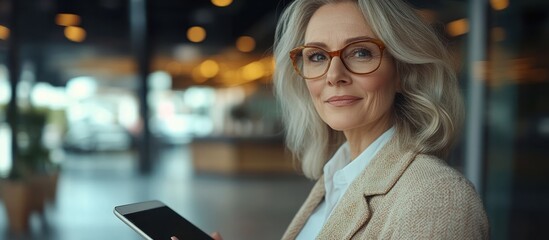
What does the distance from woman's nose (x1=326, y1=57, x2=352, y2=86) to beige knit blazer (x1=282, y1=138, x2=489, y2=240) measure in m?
0.16

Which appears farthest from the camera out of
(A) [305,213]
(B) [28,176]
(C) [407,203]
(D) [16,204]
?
(B) [28,176]

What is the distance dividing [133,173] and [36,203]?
411cm

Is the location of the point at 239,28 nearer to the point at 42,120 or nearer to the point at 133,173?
the point at 133,173

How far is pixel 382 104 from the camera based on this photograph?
3.50ft

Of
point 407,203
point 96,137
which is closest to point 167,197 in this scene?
point 96,137

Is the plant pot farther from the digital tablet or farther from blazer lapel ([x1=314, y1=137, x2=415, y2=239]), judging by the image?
blazer lapel ([x1=314, y1=137, x2=415, y2=239])

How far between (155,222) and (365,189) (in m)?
0.44

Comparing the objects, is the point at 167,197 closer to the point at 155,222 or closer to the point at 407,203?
the point at 155,222

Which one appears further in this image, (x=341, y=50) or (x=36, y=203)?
(x=36, y=203)

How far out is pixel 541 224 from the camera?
15.2 ft

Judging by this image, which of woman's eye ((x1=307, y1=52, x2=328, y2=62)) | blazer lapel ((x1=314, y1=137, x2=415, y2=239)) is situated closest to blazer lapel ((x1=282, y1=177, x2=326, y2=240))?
blazer lapel ((x1=314, y1=137, x2=415, y2=239))

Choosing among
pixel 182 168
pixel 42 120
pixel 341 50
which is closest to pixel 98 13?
pixel 42 120

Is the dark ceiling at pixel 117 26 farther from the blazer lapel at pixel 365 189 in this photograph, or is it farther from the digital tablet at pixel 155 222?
the digital tablet at pixel 155 222

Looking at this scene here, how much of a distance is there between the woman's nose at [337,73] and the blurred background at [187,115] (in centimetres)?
26
